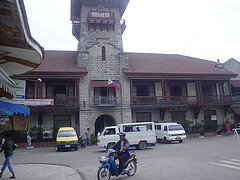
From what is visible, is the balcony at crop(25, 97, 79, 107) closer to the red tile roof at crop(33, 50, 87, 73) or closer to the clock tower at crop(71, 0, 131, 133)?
the clock tower at crop(71, 0, 131, 133)

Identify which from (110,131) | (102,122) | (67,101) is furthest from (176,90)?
(110,131)

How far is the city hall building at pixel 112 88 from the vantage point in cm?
2250

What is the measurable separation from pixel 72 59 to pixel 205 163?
785 inches

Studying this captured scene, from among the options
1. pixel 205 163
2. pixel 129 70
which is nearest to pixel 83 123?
pixel 129 70

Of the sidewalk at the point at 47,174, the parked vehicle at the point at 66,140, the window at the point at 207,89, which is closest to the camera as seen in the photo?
the sidewalk at the point at 47,174

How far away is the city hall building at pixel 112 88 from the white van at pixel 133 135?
6364 mm

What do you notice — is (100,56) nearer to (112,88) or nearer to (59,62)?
(112,88)

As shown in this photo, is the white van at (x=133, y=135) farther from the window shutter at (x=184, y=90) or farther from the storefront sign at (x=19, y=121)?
the window shutter at (x=184, y=90)

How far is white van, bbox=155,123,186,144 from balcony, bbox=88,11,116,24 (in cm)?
1375

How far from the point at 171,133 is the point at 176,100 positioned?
7417mm

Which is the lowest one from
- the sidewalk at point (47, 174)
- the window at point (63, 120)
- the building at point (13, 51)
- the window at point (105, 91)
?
the sidewalk at point (47, 174)

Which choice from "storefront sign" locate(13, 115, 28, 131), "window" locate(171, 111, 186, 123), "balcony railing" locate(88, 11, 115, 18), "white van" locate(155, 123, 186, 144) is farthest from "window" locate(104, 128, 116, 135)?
"balcony railing" locate(88, 11, 115, 18)

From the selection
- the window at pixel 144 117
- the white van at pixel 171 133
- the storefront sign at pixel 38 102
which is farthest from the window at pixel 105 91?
the white van at pixel 171 133

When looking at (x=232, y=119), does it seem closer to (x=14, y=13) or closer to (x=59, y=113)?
(x=59, y=113)
